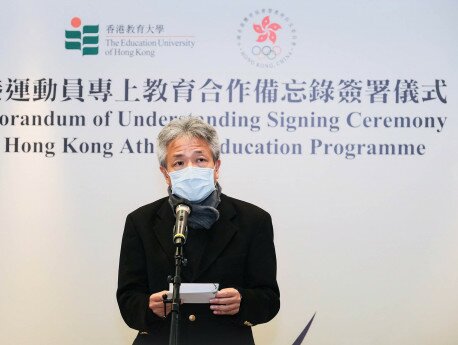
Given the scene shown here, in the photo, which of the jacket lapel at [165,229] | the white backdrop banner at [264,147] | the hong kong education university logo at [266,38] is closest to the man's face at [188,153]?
the jacket lapel at [165,229]

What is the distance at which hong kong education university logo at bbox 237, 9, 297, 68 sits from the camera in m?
4.15

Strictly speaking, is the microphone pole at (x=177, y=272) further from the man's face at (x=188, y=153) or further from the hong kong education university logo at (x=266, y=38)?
the hong kong education university logo at (x=266, y=38)

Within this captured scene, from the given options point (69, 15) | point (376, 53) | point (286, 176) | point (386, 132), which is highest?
point (69, 15)

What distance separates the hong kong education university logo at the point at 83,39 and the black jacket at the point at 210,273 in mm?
2093

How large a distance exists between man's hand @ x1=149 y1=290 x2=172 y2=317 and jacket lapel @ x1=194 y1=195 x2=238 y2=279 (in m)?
0.19

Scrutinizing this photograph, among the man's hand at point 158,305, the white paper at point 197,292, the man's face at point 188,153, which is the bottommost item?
the man's hand at point 158,305

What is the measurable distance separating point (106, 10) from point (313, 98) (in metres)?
1.43

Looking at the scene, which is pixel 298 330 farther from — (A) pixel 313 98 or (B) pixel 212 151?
(B) pixel 212 151

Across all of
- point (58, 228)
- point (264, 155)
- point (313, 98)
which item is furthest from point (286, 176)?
point (58, 228)

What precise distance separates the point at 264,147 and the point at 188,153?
179 cm

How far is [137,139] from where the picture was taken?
4145mm

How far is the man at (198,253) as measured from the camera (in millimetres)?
2277

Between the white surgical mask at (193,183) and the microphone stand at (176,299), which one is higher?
the white surgical mask at (193,183)

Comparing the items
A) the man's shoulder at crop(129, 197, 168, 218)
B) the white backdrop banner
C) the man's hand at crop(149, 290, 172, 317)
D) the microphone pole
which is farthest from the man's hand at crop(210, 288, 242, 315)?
the white backdrop banner
